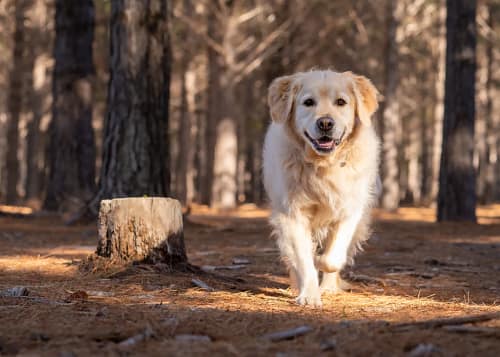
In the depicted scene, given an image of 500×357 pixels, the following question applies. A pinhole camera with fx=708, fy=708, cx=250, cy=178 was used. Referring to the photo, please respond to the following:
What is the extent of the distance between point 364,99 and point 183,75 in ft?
67.8

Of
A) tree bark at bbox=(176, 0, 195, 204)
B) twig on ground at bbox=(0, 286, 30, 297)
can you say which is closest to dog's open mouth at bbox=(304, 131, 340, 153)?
twig on ground at bbox=(0, 286, 30, 297)

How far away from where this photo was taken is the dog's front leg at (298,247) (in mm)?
5355

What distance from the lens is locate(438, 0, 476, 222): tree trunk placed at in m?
13.8

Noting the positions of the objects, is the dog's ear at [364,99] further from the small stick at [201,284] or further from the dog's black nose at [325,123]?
the small stick at [201,284]

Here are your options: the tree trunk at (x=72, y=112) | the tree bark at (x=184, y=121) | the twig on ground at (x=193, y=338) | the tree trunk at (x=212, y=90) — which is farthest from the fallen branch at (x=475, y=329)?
the tree bark at (x=184, y=121)

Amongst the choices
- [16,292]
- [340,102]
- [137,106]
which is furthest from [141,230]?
[137,106]

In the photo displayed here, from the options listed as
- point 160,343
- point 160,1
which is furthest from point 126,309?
point 160,1

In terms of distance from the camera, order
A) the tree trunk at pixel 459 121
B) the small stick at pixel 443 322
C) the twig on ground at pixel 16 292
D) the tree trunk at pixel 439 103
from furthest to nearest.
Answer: the tree trunk at pixel 439 103 < the tree trunk at pixel 459 121 < the twig on ground at pixel 16 292 < the small stick at pixel 443 322

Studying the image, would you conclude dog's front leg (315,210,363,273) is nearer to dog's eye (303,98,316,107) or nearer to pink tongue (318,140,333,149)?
pink tongue (318,140,333,149)

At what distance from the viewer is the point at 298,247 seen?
18.0 ft

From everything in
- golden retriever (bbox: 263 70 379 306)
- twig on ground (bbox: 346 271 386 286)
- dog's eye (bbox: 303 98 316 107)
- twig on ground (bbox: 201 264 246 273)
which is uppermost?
dog's eye (bbox: 303 98 316 107)

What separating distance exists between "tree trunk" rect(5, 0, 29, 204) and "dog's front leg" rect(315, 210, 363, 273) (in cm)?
1943

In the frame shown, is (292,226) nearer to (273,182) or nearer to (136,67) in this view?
(273,182)

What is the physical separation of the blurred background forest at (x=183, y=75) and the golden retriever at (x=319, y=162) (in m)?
1.79
